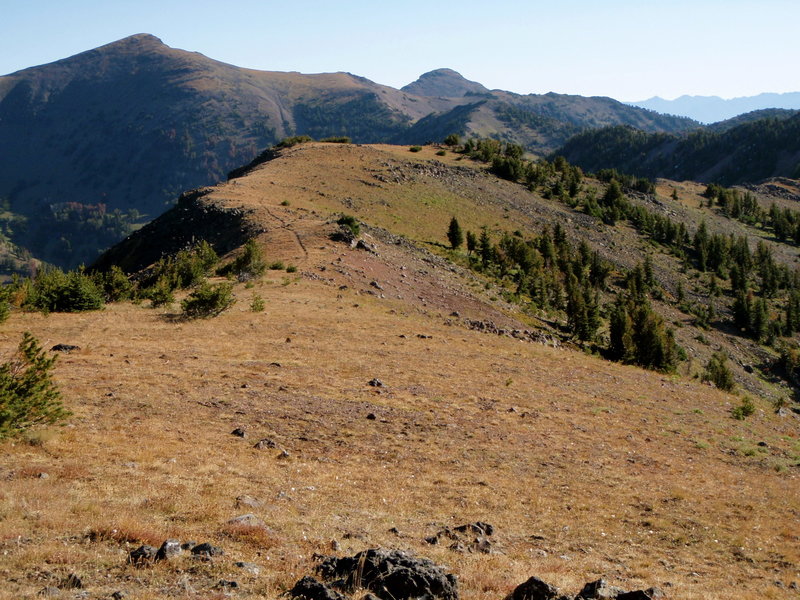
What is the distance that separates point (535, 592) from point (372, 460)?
25.9 feet

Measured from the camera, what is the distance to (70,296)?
2877 centimetres

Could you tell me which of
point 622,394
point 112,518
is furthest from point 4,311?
point 622,394

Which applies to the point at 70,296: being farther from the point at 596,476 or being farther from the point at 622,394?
the point at 622,394

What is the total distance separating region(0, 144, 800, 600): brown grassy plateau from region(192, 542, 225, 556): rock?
0.68 ft

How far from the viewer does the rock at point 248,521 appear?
9.69 m

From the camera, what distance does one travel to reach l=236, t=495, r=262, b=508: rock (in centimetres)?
1088

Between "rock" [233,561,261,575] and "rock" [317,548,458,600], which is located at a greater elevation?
"rock" [317,548,458,600]

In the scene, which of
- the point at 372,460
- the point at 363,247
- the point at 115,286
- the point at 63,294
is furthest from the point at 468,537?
the point at 363,247

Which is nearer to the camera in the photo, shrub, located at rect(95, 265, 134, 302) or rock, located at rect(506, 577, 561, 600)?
rock, located at rect(506, 577, 561, 600)

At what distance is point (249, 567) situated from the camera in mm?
8109

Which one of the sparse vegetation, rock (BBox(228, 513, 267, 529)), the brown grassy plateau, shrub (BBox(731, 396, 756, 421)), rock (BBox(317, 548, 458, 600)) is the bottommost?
shrub (BBox(731, 396, 756, 421))

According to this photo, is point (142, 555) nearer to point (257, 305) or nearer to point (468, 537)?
point (468, 537)

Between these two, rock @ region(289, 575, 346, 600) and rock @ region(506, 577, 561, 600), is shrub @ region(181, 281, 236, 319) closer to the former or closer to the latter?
rock @ region(289, 575, 346, 600)

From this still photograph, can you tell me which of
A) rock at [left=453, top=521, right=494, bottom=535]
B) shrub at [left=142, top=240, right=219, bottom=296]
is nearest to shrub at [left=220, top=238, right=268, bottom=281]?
shrub at [left=142, top=240, right=219, bottom=296]
